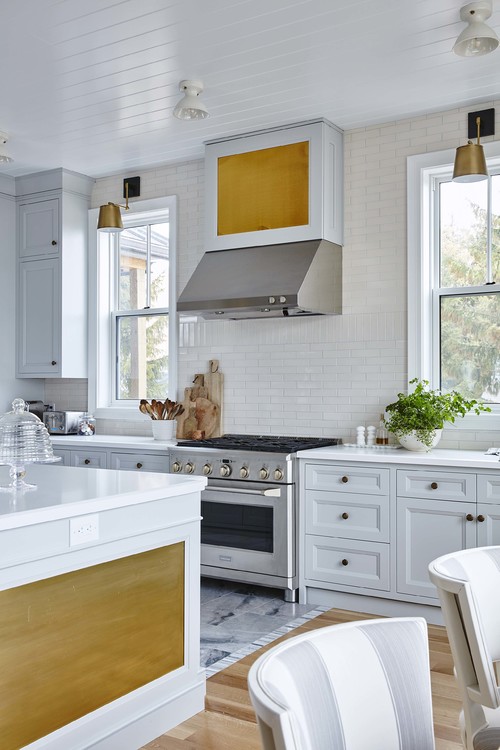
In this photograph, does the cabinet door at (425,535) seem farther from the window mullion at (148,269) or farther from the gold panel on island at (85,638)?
the window mullion at (148,269)

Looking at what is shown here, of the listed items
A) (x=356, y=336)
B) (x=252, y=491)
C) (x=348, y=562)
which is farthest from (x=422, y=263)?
(x=348, y=562)

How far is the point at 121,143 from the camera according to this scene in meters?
5.37

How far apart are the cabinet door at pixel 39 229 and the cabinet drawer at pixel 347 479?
2.87 m

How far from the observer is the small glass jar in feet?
19.7

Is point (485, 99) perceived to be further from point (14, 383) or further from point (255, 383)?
point (14, 383)

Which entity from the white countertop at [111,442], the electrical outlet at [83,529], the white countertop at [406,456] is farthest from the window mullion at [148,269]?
the electrical outlet at [83,529]

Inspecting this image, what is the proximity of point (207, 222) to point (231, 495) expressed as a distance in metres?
1.89

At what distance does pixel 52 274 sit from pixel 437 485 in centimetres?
350

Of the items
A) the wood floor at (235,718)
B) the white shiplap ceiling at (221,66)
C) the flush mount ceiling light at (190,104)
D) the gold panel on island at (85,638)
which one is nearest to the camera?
the gold panel on island at (85,638)

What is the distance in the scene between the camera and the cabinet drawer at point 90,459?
535 cm

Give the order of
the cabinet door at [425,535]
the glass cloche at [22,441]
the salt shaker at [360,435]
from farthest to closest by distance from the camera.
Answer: the salt shaker at [360,435], the cabinet door at [425,535], the glass cloche at [22,441]

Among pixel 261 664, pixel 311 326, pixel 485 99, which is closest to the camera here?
pixel 261 664

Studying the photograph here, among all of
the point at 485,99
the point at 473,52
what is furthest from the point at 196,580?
the point at 485,99

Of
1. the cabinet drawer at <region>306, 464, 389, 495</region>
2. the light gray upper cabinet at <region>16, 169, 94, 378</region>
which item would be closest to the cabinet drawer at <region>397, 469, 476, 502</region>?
the cabinet drawer at <region>306, 464, 389, 495</region>
